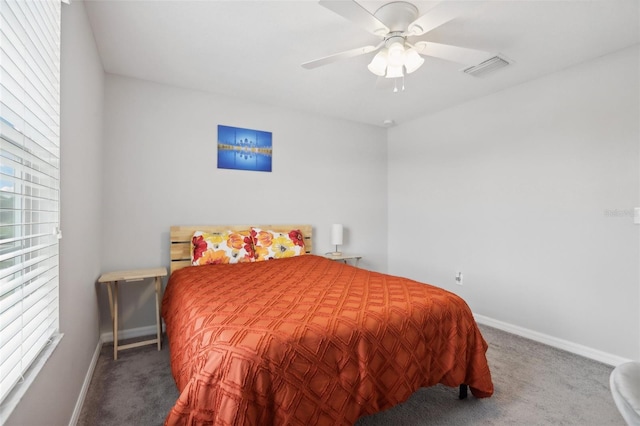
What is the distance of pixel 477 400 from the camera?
186 cm

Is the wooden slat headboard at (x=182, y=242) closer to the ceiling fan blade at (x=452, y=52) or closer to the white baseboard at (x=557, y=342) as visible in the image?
the ceiling fan blade at (x=452, y=52)

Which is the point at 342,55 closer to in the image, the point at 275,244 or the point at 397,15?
the point at 397,15

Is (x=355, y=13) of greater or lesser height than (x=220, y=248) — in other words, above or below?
above

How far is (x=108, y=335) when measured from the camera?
8.79 ft

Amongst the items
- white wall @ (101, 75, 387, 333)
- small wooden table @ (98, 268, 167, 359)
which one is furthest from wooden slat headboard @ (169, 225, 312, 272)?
small wooden table @ (98, 268, 167, 359)

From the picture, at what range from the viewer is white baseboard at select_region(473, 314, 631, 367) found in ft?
7.70

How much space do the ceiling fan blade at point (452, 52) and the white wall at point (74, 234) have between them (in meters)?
1.99

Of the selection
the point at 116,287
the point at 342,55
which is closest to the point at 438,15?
the point at 342,55

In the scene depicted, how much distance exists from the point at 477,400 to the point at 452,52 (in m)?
2.21

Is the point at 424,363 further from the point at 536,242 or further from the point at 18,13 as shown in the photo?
the point at 18,13

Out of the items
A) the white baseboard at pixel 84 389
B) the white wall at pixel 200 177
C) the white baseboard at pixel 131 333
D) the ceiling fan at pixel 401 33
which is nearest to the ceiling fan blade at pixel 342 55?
the ceiling fan at pixel 401 33

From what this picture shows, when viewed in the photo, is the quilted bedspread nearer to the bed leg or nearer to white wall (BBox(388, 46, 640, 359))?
the bed leg

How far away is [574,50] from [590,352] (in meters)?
2.42

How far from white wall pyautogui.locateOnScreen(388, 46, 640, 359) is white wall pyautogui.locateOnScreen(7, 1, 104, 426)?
3.25 meters
